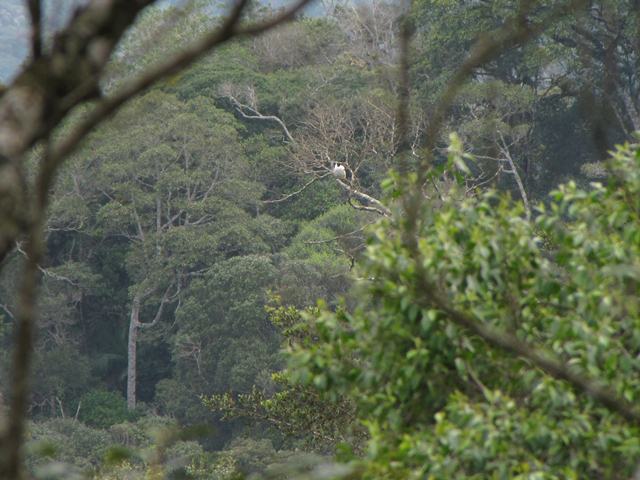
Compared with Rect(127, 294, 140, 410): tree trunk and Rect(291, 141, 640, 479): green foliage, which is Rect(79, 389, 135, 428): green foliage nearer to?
Rect(127, 294, 140, 410): tree trunk

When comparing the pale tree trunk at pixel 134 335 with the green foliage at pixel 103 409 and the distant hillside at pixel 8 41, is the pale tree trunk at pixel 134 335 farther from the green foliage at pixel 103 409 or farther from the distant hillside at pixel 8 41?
the distant hillside at pixel 8 41

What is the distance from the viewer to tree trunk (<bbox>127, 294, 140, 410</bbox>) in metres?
22.5

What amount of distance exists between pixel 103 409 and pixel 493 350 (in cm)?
1940

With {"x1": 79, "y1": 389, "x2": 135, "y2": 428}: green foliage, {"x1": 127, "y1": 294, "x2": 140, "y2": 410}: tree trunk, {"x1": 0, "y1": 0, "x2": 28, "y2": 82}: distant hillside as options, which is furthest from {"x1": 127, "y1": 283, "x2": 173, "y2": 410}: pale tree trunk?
{"x1": 0, "y1": 0, "x2": 28, "y2": 82}: distant hillside

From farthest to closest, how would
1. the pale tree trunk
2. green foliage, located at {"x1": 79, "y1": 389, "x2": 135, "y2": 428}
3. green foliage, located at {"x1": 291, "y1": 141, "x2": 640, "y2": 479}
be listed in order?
the pale tree trunk, green foliage, located at {"x1": 79, "y1": 389, "x2": 135, "y2": 428}, green foliage, located at {"x1": 291, "y1": 141, "x2": 640, "y2": 479}

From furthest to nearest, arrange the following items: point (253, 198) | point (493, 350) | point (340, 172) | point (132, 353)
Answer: point (253, 198) → point (132, 353) → point (340, 172) → point (493, 350)

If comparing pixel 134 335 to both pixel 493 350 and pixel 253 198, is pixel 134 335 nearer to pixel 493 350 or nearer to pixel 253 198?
pixel 253 198

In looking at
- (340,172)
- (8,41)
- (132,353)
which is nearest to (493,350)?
(340,172)

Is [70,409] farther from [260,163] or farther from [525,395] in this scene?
[525,395]

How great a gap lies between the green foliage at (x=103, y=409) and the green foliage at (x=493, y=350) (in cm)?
1857

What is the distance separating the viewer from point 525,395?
292 centimetres

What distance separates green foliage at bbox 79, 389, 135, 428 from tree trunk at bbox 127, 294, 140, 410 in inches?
11.1

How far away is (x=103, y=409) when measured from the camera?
70.4ft

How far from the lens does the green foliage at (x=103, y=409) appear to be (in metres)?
21.2
